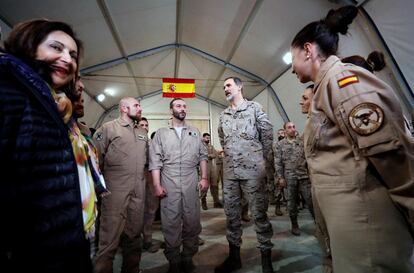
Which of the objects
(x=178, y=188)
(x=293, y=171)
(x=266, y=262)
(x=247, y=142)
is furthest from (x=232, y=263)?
(x=293, y=171)

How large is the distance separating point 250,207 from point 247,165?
41 centimetres

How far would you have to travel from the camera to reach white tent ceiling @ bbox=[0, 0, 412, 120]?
4441mm

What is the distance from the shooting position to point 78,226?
66 cm

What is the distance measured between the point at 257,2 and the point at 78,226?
5.38m

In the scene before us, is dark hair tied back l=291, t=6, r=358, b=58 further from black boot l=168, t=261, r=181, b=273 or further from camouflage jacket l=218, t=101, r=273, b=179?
black boot l=168, t=261, r=181, b=273

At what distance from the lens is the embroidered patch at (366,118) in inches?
30.9

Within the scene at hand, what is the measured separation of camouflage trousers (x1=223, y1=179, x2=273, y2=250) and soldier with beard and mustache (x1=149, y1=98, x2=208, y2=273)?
0.31m

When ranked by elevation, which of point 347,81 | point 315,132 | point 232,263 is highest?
point 347,81

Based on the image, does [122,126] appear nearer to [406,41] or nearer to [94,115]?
[406,41]

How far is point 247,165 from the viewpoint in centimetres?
224

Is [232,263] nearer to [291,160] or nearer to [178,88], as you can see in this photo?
[291,160]

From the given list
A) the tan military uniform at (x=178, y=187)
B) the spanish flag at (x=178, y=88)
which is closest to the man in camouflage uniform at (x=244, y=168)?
the tan military uniform at (x=178, y=187)

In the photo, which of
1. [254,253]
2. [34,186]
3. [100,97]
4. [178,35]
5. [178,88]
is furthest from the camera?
[100,97]

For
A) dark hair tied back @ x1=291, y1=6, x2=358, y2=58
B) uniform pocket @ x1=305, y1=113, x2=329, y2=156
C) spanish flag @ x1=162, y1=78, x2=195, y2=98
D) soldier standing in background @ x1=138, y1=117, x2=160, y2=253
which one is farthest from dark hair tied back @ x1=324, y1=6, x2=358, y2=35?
spanish flag @ x1=162, y1=78, x2=195, y2=98
